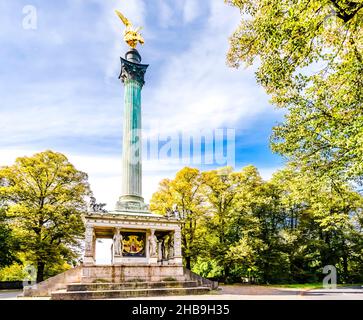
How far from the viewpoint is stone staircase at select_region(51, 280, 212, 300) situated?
1534 centimetres

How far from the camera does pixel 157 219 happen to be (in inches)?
854

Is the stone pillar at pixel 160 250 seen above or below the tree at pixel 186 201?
below

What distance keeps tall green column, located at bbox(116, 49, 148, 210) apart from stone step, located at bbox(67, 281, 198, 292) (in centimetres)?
658

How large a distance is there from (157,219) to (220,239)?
12122 mm

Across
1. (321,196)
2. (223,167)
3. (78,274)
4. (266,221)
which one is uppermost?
(223,167)

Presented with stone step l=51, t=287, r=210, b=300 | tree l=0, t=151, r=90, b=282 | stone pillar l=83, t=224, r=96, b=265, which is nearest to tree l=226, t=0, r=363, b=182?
stone step l=51, t=287, r=210, b=300

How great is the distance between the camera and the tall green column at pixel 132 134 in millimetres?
23812

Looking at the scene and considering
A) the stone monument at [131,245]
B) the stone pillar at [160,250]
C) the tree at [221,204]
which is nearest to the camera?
the stone monument at [131,245]

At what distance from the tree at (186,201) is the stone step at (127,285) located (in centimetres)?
1049

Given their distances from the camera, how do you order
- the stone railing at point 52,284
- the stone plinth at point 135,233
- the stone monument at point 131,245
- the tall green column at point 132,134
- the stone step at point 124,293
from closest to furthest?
the stone step at point 124,293
the stone railing at point 52,284
the stone monument at point 131,245
the stone plinth at point 135,233
the tall green column at point 132,134

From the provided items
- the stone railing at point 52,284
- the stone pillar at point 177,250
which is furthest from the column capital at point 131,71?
the stone railing at point 52,284

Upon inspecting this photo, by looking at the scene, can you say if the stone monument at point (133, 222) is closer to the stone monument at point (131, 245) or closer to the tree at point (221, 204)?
the stone monument at point (131, 245)
